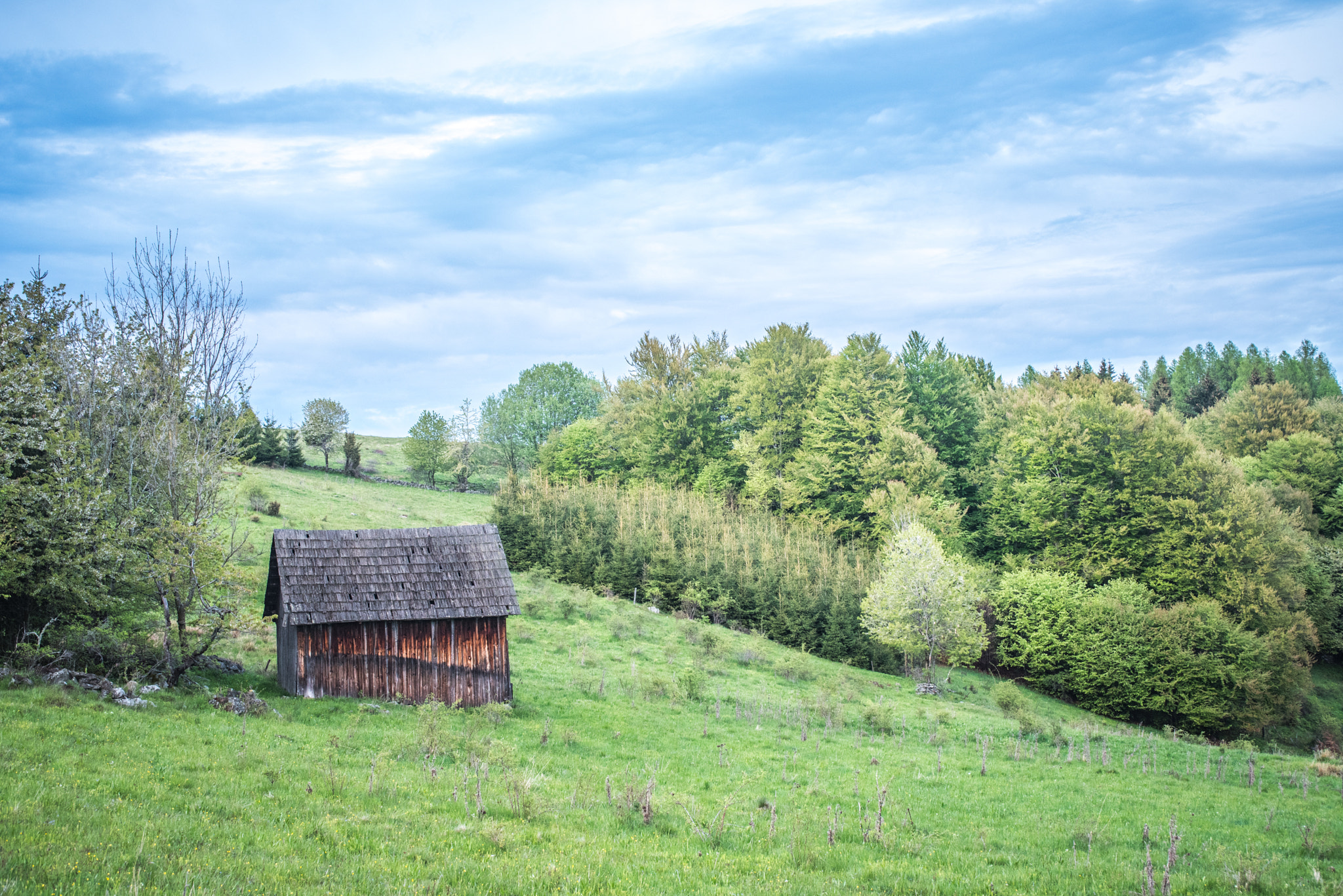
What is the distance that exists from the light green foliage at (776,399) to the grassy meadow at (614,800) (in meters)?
27.0

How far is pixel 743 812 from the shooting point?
12688 mm

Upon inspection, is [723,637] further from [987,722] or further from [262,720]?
[262,720]

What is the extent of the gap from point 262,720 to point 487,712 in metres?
5.28

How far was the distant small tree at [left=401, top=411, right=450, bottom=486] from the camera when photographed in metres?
69.8

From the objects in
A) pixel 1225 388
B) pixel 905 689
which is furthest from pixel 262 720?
pixel 1225 388

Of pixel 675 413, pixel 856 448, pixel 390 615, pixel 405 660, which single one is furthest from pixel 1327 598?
pixel 390 615

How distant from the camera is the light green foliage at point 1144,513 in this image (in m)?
36.1

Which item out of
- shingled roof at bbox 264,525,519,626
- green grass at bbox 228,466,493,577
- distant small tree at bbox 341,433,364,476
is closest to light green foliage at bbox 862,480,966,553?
shingled roof at bbox 264,525,519,626

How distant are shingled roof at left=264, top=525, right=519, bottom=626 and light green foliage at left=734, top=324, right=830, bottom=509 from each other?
1188 inches

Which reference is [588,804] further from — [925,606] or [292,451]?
[292,451]

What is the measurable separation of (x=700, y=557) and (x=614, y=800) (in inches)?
1122

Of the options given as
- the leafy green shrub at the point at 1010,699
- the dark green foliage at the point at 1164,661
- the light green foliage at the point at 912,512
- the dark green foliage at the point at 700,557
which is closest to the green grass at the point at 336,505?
the dark green foliage at the point at 700,557

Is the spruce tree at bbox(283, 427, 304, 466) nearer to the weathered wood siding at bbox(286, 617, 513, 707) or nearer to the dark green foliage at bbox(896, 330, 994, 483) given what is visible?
the weathered wood siding at bbox(286, 617, 513, 707)

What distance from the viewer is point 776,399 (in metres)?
52.4
